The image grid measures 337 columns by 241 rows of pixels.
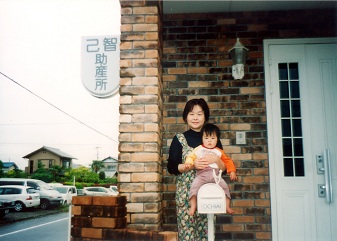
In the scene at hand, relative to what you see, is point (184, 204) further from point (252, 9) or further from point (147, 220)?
point (252, 9)

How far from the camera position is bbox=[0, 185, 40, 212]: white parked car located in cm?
1616

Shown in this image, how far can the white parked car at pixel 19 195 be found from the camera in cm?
1616

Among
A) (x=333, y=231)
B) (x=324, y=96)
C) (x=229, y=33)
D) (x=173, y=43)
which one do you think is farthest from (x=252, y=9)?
(x=333, y=231)

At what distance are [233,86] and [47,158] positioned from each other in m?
48.4

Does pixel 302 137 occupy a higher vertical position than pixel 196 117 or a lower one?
lower

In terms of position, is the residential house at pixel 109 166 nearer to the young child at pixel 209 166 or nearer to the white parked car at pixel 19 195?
the white parked car at pixel 19 195

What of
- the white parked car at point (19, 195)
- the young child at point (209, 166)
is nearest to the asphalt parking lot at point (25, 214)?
the white parked car at point (19, 195)

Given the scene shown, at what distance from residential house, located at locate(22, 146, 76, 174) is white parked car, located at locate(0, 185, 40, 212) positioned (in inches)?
1146

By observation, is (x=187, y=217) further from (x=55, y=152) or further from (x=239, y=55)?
(x=55, y=152)

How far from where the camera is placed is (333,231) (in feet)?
10.9

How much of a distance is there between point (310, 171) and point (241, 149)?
72cm

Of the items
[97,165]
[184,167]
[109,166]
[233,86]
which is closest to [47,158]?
[97,165]

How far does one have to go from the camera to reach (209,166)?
2.38m

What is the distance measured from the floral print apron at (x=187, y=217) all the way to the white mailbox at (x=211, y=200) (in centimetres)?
46
